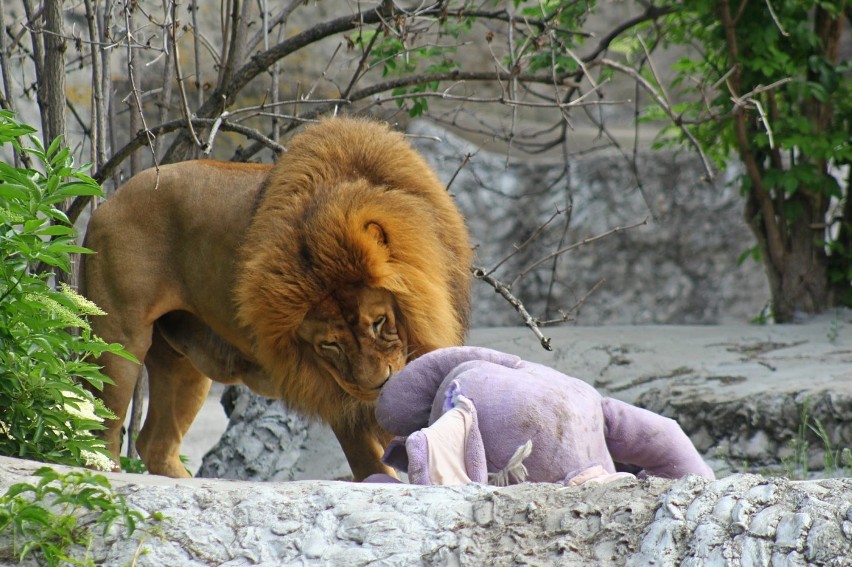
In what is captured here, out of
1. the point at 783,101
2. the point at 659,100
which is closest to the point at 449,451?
the point at 659,100

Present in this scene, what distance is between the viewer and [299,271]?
10.9 ft

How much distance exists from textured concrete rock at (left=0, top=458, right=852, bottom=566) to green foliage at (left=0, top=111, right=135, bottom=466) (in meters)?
0.41

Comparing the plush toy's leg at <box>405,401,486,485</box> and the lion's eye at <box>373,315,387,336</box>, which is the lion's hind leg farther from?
the plush toy's leg at <box>405,401,486,485</box>

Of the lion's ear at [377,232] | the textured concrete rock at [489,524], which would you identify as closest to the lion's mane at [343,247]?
the lion's ear at [377,232]

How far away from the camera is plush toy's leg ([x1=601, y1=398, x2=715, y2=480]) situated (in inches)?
109

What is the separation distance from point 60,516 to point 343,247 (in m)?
1.45

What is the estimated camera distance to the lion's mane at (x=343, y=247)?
331 cm

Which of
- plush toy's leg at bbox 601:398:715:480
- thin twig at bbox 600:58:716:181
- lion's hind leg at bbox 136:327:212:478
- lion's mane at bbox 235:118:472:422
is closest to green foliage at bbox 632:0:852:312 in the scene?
thin twig at bbox 600:58:716:181

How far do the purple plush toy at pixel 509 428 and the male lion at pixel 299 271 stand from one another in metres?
0.39

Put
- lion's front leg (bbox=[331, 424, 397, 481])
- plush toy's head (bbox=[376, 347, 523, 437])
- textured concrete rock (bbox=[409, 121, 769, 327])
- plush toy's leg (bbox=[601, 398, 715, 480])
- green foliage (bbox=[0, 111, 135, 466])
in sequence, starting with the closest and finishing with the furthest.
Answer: green foliage (bbox=[0, 111, 135, 466]), plush toy's leg (bbox=[601, 398, 715, 480]), plush toy's head (bbox=[376, 347, 523, 437]), lion's front leg (bbox=[331, 424, 397, 481]), textured concrete rock (bbox=[409, 121, 769, 327])

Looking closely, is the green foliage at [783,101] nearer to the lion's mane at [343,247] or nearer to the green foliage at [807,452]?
the green foliage at [807,452]

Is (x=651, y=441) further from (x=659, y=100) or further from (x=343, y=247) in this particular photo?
(x=659, y=100)

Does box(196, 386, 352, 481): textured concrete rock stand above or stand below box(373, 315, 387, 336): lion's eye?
below

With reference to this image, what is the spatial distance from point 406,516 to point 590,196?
6.88 metres
